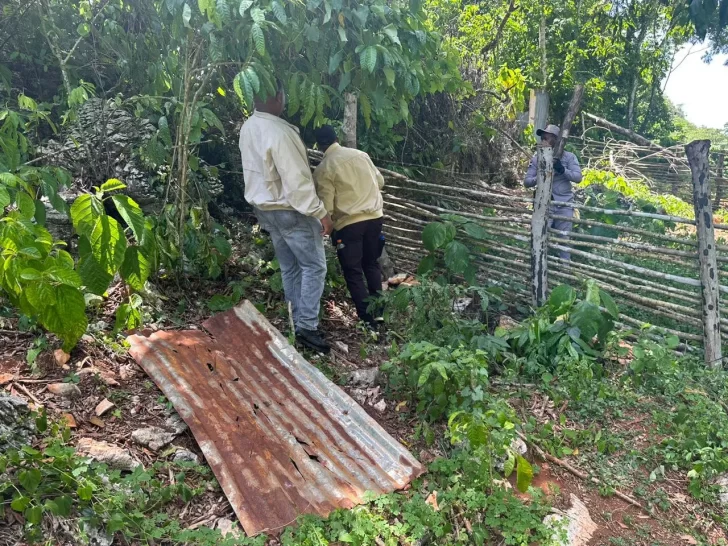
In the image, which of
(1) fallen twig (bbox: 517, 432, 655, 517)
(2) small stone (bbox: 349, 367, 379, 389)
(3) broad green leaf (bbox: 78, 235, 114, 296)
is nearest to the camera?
(3) broad green leaf (bbox: 78, 235, 114, 296)

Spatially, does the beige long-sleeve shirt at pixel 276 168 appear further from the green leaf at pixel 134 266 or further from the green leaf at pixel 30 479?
the green leaf at pixel 30 479

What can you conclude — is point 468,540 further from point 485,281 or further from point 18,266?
point 485,281

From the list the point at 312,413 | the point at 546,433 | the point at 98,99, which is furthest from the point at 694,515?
the point at 98,99

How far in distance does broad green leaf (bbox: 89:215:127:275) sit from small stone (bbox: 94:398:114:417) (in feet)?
2.37

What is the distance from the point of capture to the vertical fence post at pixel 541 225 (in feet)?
12.6

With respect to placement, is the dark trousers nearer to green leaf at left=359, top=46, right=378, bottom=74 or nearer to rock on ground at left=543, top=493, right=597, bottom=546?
green leaf at left=359, top=46, right=378, bottom=74

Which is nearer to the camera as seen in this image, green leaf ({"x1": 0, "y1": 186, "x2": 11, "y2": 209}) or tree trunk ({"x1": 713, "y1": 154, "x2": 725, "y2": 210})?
green leaf ({"x1": 0, "y1": 186, "x2": 11, "y2": 209})

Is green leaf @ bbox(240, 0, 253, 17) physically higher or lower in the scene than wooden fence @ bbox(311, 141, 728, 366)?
higher

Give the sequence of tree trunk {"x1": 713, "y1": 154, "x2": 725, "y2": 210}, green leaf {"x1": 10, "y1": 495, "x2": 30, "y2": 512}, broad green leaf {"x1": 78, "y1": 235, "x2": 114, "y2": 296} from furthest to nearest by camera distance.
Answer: tree trunk {"x1": 713, "y1": 154, "x2": 725, "y2": 210} < broad green leaf {"x1": 78, "y1": 235, "x2": 114, "y2": 296} < green leaf {"x1": 10, "y1": 495, "x2": 30, "y2": 512}

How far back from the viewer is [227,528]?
2.03 metres

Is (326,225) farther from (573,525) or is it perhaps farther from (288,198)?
(573,525)

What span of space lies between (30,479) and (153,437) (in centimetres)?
61

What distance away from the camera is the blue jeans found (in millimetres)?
3369

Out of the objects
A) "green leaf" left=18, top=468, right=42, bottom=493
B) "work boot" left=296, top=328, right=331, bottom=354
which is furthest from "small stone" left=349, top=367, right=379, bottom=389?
A: "green leaf" left=18, top=468, right=42, bottom=493
